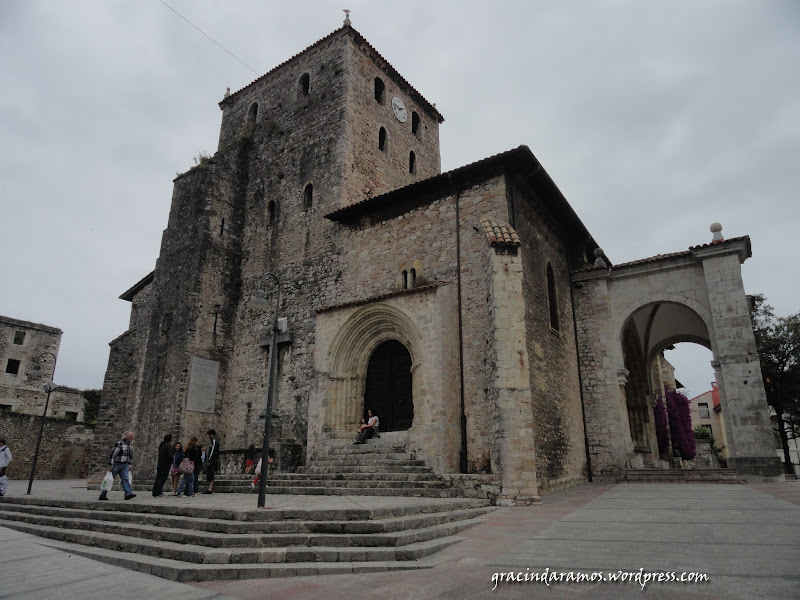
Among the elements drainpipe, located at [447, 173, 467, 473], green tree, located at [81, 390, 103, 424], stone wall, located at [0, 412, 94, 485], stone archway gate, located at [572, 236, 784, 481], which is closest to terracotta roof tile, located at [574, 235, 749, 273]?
stone archway gate, located at [572, 236, 784, 481]

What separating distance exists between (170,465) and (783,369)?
2291 centimetres

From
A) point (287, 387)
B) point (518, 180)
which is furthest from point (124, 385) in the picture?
point (518, 180)

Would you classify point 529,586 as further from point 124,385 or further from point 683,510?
point 124,385

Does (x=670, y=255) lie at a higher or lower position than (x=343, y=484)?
higher

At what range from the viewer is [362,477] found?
1088cm

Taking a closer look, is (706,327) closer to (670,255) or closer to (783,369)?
(670,255)

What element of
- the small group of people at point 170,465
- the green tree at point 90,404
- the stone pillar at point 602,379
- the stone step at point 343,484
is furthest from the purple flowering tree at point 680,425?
the green tree at point 90,404

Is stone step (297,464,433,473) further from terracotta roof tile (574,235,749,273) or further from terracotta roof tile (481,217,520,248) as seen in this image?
terracotta roof tile (574,235,749,273)

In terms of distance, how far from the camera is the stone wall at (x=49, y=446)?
77.5ft

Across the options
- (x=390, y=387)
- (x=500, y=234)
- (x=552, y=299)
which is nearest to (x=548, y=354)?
(x=552, y=299)

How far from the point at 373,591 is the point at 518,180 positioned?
1149 cm

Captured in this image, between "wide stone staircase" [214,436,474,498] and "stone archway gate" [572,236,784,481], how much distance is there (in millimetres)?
7092

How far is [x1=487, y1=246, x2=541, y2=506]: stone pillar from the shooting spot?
32.2 ft

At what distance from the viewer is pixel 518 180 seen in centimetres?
1366
